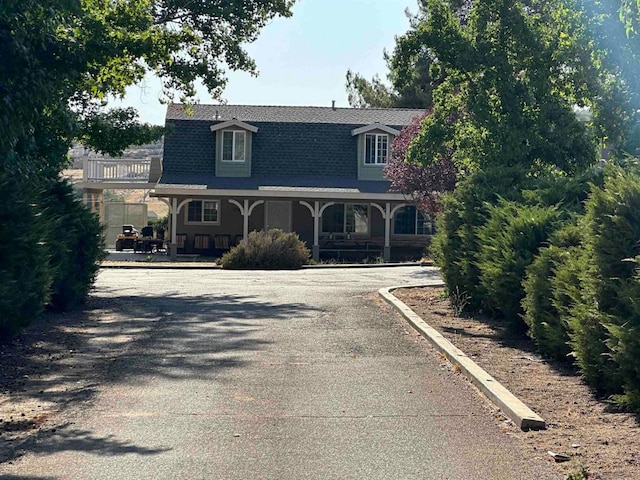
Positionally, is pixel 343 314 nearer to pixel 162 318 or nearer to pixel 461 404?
pixel 162 318

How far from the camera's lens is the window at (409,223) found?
4200cm

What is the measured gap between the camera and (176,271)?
3111cm

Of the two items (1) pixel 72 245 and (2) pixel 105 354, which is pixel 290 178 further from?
(2) pixel 105 354

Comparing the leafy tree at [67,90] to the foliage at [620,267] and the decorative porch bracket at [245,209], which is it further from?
the decorative porch bracket at [245,209]

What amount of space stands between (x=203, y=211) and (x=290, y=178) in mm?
4102

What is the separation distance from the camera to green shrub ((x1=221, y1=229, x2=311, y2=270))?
3206 cm

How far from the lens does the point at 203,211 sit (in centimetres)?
4103

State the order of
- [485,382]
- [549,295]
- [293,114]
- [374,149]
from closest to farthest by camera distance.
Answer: [485,382] < [549,295] < [374,149] < [293,114]

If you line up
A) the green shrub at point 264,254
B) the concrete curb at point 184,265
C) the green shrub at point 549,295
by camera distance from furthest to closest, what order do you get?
the concrete curb at point 184,265, the green shrub at point 264,254, the green shrub at point 549,295

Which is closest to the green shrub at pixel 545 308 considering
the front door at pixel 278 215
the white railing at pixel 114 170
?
the front door at pixel 278 215

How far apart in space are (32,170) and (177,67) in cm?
1150

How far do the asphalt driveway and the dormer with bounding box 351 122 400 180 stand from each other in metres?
25.0

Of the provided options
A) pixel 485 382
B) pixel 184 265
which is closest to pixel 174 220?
pixel 184 265

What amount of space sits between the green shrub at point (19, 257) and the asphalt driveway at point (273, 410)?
109 centimetres
